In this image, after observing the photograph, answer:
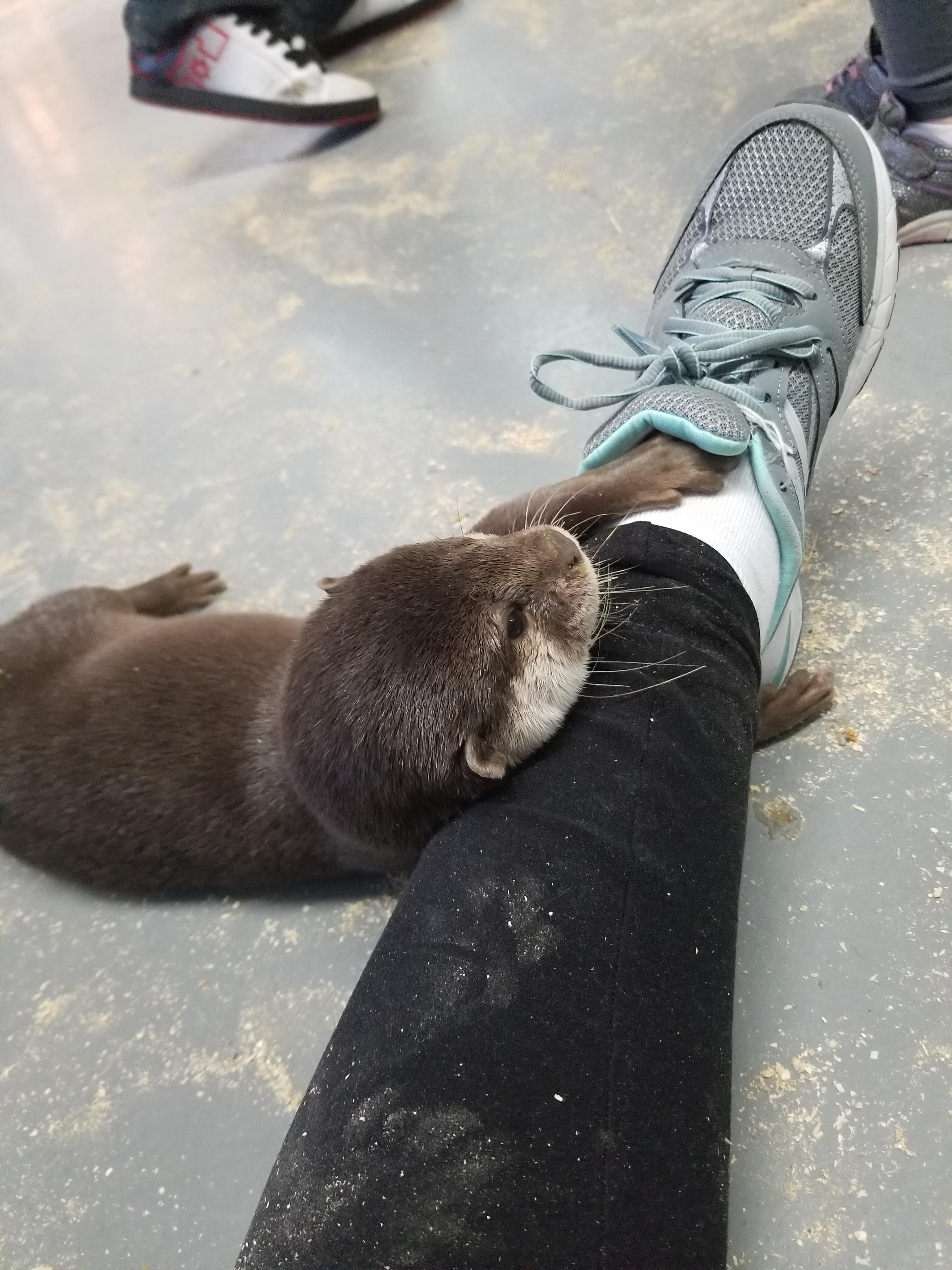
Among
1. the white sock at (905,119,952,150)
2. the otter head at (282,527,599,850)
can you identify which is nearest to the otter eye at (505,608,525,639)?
the otter head at (282,527,599,850)

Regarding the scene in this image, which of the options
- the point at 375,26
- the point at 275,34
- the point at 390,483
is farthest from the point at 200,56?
the point at 390,483

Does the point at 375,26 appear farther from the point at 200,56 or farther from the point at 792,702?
the point at 792,702

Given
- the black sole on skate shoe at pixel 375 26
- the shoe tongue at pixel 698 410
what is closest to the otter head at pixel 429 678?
the shoe tongue at pixel 698 410

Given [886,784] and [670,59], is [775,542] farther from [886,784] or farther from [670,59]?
[670,59]

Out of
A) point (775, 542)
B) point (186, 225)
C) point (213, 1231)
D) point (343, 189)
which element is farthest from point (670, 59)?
point (213, 1231)

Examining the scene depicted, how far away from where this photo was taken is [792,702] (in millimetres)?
1240

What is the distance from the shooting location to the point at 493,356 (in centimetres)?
194

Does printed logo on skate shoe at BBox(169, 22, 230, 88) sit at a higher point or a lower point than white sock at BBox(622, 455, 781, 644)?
higher

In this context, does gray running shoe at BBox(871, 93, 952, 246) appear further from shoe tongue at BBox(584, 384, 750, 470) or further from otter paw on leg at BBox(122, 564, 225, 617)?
otter paw on leg at BBox(122, 564, 225, 617)

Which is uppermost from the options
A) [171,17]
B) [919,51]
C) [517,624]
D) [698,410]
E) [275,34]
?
[171,17]

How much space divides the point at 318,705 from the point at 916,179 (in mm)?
1606

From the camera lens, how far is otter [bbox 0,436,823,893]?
999 mm

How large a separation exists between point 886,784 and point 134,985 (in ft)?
3.78

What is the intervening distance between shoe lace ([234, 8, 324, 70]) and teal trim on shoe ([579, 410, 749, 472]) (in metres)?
2.03
